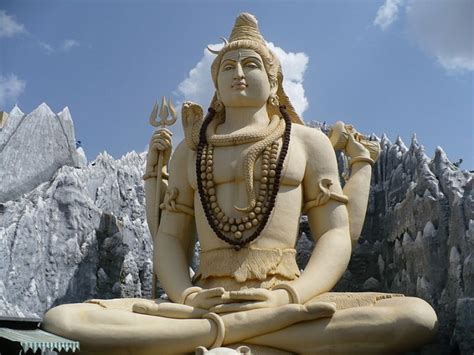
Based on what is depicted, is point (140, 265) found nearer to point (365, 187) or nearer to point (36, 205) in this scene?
point (36, 205)

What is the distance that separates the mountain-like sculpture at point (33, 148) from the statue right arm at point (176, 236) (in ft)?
10.9

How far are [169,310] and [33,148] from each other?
4.83m

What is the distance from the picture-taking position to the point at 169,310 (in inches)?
212

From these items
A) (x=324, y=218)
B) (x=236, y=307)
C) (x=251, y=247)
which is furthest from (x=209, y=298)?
(x=324, y=218)

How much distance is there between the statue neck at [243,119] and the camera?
252 inches

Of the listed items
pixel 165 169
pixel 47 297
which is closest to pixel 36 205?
pixel 47 297

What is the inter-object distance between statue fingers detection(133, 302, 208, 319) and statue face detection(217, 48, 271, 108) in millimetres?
2067

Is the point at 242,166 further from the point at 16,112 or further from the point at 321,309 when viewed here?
the point at 16,112

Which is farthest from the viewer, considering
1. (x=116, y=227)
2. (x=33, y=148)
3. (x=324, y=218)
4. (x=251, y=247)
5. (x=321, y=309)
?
(x=33, y=148)

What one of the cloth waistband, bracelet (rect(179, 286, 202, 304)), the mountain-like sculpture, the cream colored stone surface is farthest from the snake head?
the mountain-like sculpture

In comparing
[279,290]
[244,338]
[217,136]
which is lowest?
[244,338]

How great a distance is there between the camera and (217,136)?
627 centimetres

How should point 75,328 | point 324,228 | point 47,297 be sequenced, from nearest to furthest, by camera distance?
point 75,328 < point 324,228 < point 47,297

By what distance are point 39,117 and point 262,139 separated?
4.59 m
